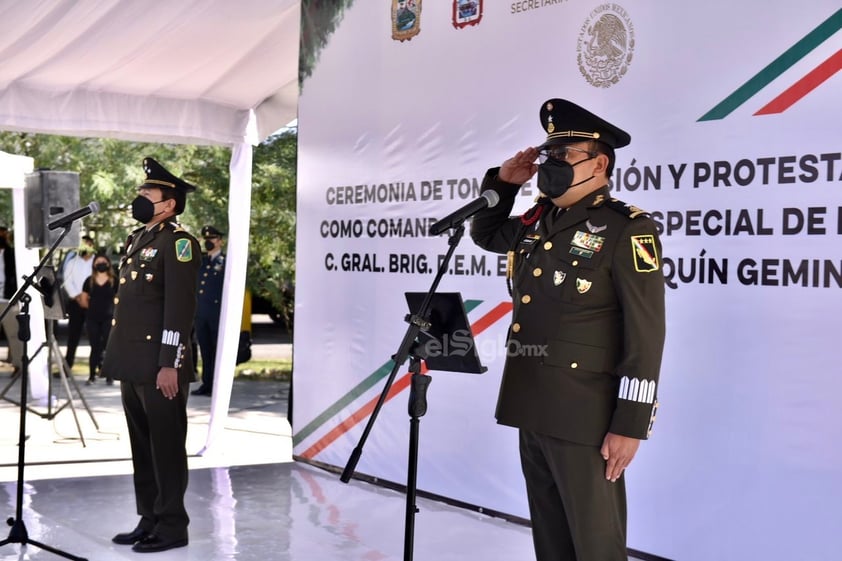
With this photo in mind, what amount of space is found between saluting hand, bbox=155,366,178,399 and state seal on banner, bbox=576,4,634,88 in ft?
7.30

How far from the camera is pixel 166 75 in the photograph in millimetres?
6914

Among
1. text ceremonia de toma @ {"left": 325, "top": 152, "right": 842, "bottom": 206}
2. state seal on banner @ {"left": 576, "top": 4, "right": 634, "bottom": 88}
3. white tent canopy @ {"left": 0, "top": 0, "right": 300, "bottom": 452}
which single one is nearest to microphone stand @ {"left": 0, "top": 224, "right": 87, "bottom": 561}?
white tent canopy @ {"left": 0, "top": 0, "right": 300, "bottom": 452}

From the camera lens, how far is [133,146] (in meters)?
13.2

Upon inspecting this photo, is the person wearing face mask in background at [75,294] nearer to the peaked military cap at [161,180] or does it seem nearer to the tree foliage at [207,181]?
the tree foliage at [207,181]

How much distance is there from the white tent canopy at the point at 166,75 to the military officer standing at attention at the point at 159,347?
5.27ft

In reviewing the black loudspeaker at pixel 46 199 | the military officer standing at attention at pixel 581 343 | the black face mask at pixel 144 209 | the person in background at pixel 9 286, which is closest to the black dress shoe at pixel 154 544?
the black face mask at pixel 144 209

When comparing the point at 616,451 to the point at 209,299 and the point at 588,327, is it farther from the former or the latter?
the point at 209,299

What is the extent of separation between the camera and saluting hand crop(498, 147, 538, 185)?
311 centimetres

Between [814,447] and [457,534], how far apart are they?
1.80 m

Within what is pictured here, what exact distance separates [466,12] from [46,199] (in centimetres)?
418

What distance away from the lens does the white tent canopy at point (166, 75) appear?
5.99 m

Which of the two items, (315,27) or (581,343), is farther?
(315,27)

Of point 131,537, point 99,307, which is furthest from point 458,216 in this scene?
point 99,307

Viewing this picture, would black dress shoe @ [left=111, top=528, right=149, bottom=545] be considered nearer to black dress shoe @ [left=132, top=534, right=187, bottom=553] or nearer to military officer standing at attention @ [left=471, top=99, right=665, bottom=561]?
black dress shoe @ [left=132, top=534, right=187, bottom=553]
